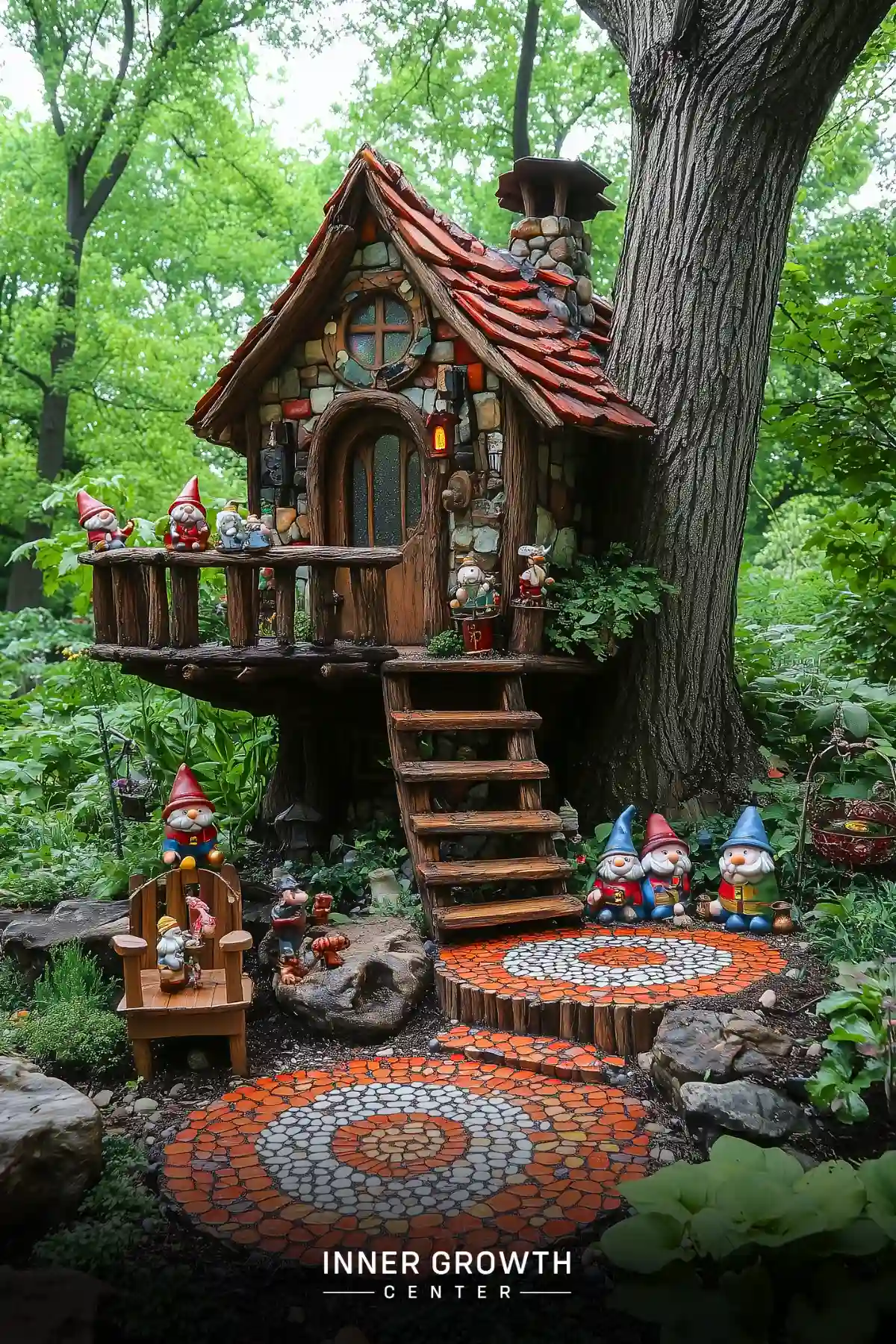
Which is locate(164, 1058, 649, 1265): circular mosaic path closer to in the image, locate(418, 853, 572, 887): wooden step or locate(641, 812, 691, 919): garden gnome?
locate(418, 853, 572, 887): wooden step

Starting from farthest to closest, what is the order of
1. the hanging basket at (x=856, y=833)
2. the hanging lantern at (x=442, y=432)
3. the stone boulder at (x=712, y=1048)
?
the hanging lantern at (x=442, y=432) → the hanging basket at (x=856, y=833) → the stone boulder at (x=712, y=1048)

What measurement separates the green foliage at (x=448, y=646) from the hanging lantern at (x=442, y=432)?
1.20 m

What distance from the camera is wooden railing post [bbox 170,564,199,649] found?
6.68m

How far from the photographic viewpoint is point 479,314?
6.98m

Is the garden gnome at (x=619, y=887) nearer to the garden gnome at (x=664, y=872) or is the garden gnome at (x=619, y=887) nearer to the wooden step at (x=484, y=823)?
the garden gnome at (x=664, y=872)

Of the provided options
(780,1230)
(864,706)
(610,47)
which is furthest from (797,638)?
(610,47)

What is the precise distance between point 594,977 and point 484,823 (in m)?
1.17

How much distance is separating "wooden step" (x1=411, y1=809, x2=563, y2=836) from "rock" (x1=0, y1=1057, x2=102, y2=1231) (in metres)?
2.57

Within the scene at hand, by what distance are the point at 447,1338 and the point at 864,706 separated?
553 centimetres

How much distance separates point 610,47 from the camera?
574 inches

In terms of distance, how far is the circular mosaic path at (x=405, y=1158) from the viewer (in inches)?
149

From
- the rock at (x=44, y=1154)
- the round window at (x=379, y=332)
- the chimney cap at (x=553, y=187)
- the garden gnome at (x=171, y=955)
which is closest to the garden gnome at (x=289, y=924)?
the garden gnome at (x=171, y=955)

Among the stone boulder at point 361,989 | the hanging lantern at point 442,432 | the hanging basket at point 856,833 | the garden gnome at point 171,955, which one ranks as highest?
the hanging lantern at point 442,432

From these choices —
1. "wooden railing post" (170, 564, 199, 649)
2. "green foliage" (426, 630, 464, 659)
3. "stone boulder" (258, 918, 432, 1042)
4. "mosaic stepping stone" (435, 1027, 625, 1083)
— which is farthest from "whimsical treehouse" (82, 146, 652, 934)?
"mosaic stepping stone" (435, 1027, 625, 1083)
